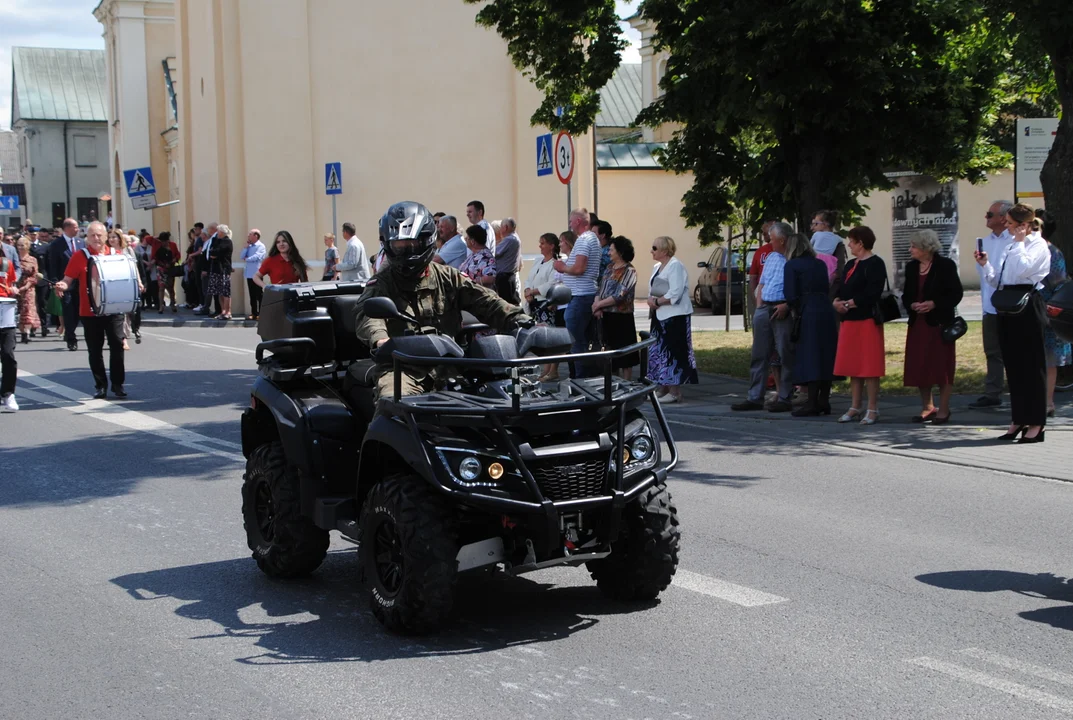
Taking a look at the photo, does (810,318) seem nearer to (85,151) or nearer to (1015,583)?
(1015,583)

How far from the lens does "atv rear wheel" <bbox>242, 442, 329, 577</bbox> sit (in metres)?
6.75

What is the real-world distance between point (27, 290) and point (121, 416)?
9635 mm

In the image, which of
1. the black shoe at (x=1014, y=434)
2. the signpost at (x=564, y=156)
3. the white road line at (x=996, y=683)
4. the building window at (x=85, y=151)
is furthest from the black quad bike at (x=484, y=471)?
the building window at (x=85, y=151)

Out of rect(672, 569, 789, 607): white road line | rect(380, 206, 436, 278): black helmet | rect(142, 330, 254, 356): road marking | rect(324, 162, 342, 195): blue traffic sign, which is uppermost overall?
rect(324, 162, 342, 195): blue traffic sign

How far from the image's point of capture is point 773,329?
13.3 m

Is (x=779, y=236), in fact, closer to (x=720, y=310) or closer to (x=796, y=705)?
(x=796, y=705)

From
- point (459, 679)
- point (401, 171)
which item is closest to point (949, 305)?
point (459, 679)

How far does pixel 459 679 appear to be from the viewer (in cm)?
525

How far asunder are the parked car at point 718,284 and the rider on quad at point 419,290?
22.3 m

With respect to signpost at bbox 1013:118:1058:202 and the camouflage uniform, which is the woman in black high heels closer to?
signpost at bbox 1013:118:1058:202

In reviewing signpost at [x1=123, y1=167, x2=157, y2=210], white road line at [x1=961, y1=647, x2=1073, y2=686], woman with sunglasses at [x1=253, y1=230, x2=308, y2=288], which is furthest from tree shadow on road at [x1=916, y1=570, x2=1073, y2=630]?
signpost at [x1=123, y1=167, x2=157, y2=210]

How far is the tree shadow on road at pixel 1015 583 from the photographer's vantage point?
6.31 meters

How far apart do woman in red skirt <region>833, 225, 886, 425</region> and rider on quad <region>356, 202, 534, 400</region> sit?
20.3 feet

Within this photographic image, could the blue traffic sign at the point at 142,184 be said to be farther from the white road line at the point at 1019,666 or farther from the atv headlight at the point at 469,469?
the white road line at the point at 1019,666
